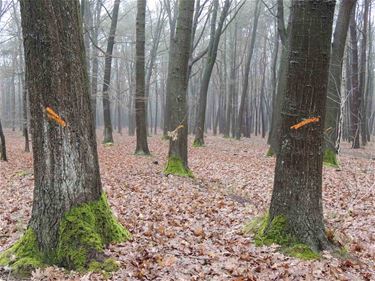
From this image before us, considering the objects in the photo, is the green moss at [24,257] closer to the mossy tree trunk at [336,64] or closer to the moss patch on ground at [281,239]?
the moss patch on ground at [281,239]

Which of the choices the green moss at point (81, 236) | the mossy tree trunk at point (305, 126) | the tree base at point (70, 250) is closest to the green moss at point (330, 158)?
the mossy tree trunk at point (305, 126)

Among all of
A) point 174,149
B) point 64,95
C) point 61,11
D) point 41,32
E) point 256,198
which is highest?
point 61,11

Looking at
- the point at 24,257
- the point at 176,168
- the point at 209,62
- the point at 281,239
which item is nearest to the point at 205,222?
the point at 281,239

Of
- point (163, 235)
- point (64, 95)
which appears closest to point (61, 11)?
point (64, 95)

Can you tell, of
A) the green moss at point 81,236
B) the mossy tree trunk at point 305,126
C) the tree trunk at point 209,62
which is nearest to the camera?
the green moss at point 81,236

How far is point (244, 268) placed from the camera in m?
3.97

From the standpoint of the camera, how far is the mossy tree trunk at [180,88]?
9531 mm

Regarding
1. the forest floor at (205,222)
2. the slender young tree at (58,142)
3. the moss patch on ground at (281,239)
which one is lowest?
the forest floor at (205,222)

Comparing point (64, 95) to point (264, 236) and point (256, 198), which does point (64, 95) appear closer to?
point (264, 236)

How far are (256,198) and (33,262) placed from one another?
18.1ft

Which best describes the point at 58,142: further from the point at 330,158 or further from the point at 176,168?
the point at 330,158

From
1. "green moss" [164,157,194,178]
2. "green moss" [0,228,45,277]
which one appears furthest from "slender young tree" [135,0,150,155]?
"green moss" [0,228,45,277]

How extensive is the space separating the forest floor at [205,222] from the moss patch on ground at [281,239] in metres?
0.11

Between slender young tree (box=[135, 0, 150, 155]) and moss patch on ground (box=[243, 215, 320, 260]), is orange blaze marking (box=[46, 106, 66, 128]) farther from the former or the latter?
slender young tree (box=[135, 0, 150, 155])
